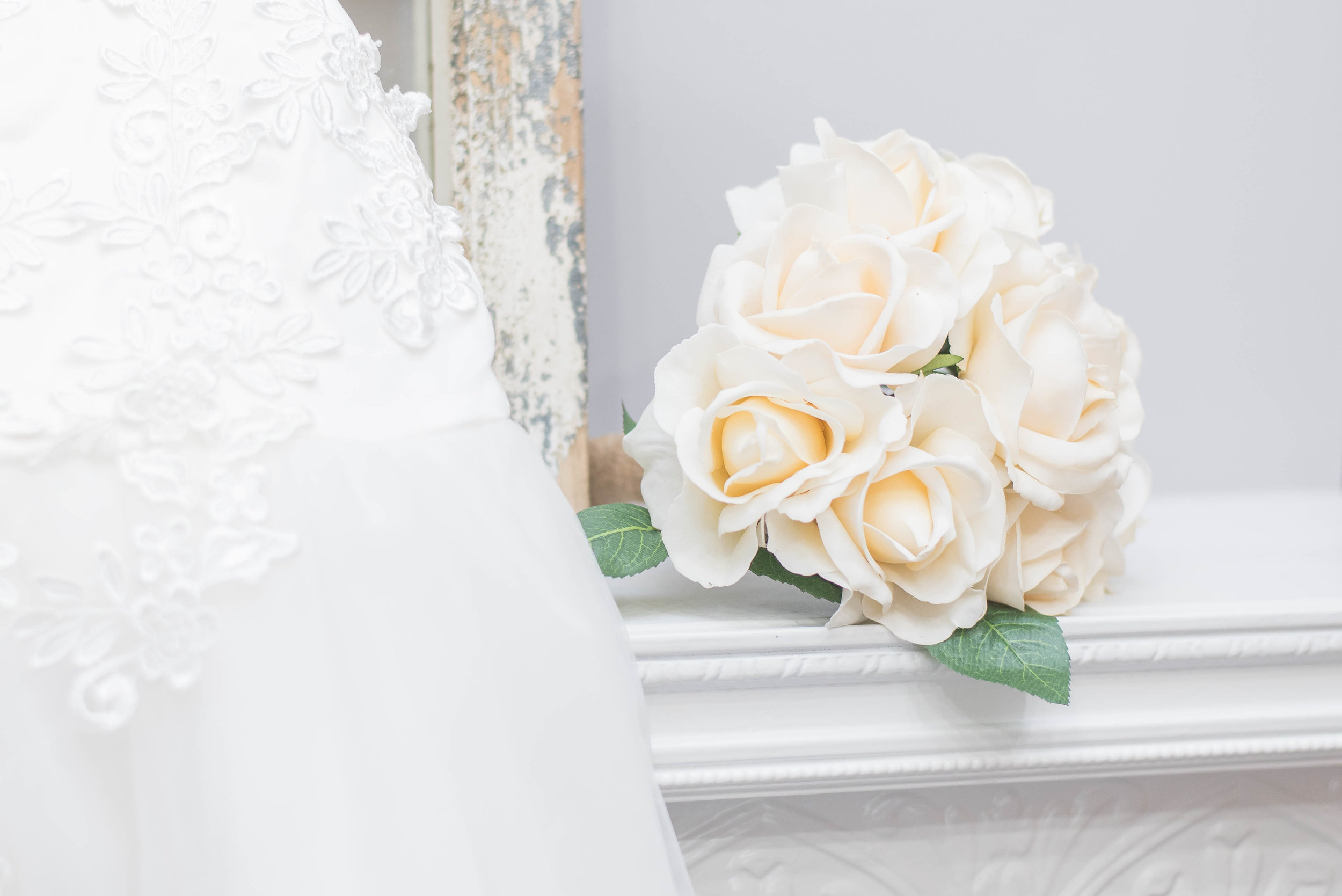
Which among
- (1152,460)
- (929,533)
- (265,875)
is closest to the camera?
(265,875)

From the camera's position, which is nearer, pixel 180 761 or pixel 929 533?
pixel 180 761

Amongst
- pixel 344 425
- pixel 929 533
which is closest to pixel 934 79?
pixel 929 533

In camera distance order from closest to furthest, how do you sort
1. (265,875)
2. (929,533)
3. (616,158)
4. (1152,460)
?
(265,875)
(929,533)
(616,158)
(1152,460)

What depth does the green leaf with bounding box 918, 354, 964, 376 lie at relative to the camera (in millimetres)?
488

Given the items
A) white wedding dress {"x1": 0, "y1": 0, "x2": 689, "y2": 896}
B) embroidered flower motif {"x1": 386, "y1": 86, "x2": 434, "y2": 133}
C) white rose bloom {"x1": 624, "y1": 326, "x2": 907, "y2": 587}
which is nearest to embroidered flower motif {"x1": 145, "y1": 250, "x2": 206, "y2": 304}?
white wedding dress {"x1": 0, "y1": 0, "x2": 689, "y2": 896}

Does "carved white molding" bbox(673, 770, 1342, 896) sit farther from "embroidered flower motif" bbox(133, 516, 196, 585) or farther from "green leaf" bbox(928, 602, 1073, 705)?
"embroidered flower motif" bbox(133, 516, 196, 585)

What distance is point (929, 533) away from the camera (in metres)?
0.44

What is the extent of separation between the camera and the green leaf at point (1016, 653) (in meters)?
0.44

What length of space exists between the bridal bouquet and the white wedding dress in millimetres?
170

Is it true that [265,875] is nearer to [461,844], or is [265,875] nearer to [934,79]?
[461,844]

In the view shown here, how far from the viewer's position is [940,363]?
489 mm

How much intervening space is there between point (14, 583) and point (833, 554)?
324 millimetres

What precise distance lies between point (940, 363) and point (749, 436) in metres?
0.12

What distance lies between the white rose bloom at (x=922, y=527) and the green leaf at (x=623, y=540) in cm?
7
